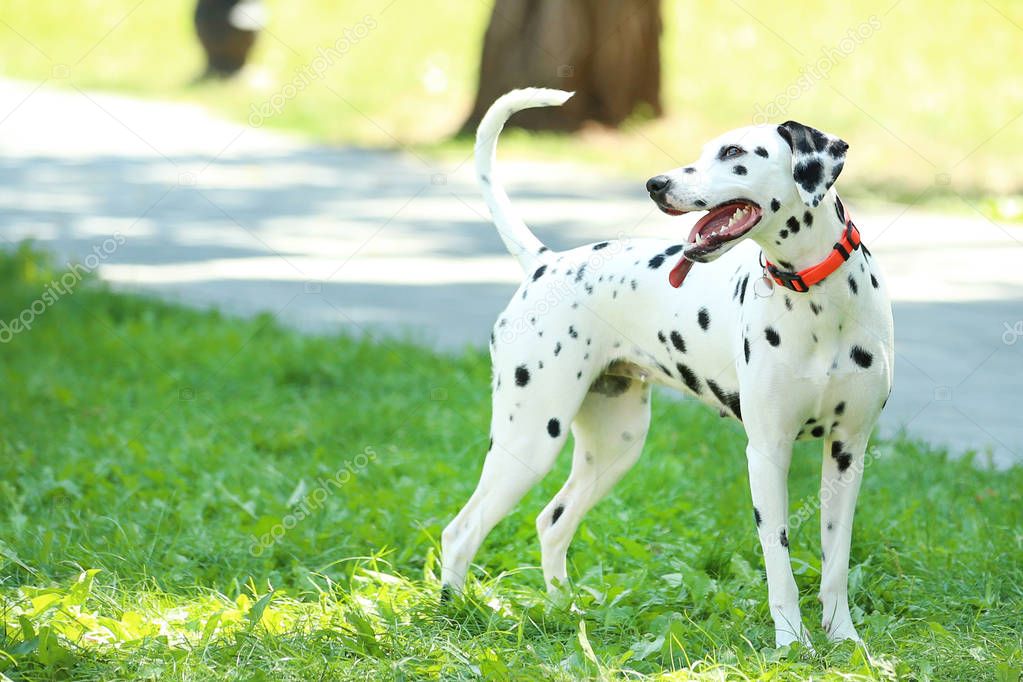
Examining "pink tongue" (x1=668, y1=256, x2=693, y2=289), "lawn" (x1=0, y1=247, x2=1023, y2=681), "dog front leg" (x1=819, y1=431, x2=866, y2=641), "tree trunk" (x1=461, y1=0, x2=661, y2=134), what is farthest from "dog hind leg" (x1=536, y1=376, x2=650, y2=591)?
"tree trunk" (x1=461, y1=0, x2=661, y2=134)

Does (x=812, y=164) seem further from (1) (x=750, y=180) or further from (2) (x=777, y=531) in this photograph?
(2) (x=777, y=531)

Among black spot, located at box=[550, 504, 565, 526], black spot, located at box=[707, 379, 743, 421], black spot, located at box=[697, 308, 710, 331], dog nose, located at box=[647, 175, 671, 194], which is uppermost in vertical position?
dog nose, located at box=[647, 175, 671, 194]

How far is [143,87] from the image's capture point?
67.4 feet

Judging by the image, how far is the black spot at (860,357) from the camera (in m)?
3.84

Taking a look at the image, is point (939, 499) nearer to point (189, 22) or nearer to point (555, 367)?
point (555, 367)

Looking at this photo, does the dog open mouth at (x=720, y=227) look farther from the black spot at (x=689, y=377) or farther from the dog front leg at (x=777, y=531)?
the dog front leg at (x=777, y=531)

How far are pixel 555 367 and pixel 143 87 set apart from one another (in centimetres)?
1767

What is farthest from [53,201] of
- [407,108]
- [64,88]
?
[64,88]

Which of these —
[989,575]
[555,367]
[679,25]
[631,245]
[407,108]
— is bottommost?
[989,575]

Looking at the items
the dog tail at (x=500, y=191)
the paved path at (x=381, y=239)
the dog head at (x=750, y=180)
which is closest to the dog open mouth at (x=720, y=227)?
the dog head at (x=750, y=180)

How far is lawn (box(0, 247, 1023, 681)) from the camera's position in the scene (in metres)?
3.96

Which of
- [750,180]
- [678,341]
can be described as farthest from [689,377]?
[750,180]

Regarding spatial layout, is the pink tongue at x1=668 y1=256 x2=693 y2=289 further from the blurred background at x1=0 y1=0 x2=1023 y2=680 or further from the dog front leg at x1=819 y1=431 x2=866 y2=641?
the blurred background at x1=0 y1=0 x2=1023 y2=680

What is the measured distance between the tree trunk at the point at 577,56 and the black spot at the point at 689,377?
1010 centimetres
